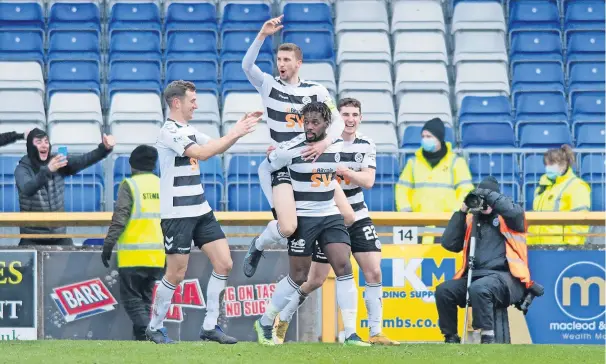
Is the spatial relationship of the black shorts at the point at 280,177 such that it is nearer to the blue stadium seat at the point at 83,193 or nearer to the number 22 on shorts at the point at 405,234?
the number 22 on shorts at the point at 405,234

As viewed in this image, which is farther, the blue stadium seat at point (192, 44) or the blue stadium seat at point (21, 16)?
the blue stadium seat at point (21, 16)

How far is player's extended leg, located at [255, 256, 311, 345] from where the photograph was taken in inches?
385

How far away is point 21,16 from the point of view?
18.3 meters

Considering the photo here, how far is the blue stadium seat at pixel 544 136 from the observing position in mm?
16531

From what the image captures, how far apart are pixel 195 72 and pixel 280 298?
7950 millimetres

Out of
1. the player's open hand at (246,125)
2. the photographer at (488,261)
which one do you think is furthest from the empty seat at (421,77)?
the player's open hand at (246,125)

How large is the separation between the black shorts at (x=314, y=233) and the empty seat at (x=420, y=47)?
843 centimetres

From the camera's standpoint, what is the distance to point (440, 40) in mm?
18188

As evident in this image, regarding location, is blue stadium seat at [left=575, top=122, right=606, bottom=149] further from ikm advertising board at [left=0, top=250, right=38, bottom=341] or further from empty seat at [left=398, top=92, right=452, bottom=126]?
ikm advertising board at [left=0, top=250, right=38, bottom=341]

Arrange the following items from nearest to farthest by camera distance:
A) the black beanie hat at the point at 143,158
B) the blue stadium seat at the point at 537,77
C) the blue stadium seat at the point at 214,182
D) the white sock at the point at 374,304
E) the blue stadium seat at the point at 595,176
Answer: the white sock at the point at 374,304 → the black beanie hat at the point at 143,158 → the blue stadium seat at the point at 214,182 → the blue stadium seat at the point at 595,176 → the blue stadium seat at the point at 537,77

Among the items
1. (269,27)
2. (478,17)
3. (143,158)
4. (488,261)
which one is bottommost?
(488,261)

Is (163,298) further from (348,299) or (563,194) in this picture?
(563,194)

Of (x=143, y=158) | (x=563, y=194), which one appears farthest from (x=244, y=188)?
(x=563, y=194)

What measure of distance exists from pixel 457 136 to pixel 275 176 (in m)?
7.29
